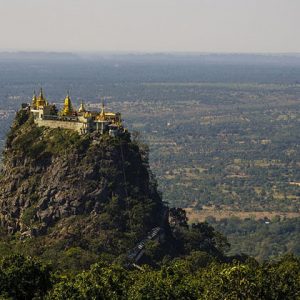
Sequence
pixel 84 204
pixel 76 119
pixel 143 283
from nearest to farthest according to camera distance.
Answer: pixel 143 283, pixel 84 204, pixel 76 119

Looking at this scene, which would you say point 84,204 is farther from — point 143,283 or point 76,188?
point 143,283

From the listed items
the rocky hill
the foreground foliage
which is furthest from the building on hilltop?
the foreground foliage

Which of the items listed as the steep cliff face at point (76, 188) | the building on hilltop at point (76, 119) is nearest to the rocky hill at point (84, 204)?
the steep cliff face at point (76, 188)

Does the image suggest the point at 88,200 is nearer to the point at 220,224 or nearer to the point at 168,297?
the point at 168,297

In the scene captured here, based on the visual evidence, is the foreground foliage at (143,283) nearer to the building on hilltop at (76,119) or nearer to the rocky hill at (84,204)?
the rocky hill at (84,204)

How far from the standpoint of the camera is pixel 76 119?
6488 cm

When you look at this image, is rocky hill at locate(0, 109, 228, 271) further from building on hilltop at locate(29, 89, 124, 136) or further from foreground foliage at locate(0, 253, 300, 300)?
foreground foliage at locate(0, 253, 300, 300)

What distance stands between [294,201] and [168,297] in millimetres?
97844

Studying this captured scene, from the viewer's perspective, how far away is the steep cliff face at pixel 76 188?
196 ft

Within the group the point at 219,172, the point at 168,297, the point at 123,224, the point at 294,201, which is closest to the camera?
the point at 168,297

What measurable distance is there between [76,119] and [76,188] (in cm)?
656

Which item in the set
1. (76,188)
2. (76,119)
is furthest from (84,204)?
(76,119)

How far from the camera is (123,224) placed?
5975 centimetres

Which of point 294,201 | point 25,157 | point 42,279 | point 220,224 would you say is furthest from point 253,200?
point 42,279
